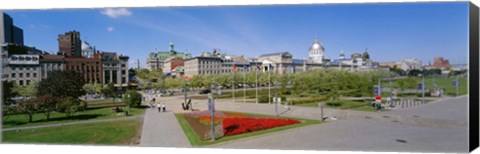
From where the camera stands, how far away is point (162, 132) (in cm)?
1470

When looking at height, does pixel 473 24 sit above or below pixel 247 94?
above

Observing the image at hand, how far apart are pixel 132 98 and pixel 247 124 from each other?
5.90 meters

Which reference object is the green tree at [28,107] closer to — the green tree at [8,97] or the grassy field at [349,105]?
the green tree at [8,97]

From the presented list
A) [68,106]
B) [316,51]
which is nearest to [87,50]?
[68,106]

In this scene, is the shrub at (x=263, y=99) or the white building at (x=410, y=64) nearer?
the white building at (x=410, y=64)

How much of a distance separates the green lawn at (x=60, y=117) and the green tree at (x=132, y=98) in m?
0.25

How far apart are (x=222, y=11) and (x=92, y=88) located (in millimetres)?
7138

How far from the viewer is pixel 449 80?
13094 mm

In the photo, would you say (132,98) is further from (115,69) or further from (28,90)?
(28,90)

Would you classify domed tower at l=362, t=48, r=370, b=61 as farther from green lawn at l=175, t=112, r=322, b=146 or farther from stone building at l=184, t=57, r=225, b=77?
stone building at l=184, t=57, r=225, b=77

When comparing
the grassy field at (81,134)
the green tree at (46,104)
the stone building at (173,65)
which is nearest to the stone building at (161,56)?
the stone building at (173,65)

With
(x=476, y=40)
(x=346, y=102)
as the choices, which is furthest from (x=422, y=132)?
(x=346, y=102)

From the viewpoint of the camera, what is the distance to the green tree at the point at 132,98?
1756 centimetres

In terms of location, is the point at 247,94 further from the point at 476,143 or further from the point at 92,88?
the point at 476,143
